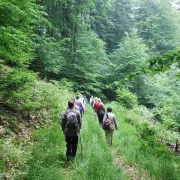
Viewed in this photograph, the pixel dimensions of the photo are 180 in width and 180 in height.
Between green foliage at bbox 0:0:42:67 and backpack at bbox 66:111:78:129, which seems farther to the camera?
green foliage at bbox 0:0:42:67

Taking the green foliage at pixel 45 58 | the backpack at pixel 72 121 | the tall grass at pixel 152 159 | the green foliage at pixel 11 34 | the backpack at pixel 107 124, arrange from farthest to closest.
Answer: the green foliage at pixel 45 58 < the backpack at pixel 107 124 < the green foliage at pixel 11 34 < the backpack at pixel 72 121 < the tall grass at pixel 152 159

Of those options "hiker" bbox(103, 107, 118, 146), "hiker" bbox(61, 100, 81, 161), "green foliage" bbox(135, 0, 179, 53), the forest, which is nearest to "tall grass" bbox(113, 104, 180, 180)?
the forest

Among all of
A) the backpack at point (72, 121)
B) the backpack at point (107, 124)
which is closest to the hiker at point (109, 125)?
the backpack at point (107, 124)

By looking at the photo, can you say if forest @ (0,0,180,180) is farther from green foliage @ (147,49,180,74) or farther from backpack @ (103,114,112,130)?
backpack @ (103,114,112,130)

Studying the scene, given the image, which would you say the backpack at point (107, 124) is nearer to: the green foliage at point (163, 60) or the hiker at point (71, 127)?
the hiker at point (71, 127)

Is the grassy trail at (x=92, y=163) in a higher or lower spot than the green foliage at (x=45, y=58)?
lower

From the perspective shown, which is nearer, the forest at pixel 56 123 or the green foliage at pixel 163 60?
the green foliage at pixel 163 60

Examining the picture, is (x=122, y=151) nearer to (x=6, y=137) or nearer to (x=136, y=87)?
(x=6, y=137)

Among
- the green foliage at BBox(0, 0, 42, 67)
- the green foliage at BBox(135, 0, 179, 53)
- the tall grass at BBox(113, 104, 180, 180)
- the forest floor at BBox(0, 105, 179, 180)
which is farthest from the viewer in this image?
the green foliage at BBox(135, 0, 179, 53)

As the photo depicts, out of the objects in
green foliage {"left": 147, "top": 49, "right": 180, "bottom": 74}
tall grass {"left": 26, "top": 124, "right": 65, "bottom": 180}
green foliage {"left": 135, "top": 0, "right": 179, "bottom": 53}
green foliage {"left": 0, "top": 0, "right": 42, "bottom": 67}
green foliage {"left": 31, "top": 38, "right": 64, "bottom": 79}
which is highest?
green foliage {"left": 135, "top": 0, "right": 179, "bottom": 53}

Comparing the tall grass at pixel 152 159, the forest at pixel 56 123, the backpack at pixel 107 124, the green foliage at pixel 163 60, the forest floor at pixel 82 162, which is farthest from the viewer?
the backpack at pixel 107 124

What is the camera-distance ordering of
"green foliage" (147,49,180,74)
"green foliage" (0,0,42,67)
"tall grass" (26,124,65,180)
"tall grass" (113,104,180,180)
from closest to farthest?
"green foliage" (147,49,180,74)
"tall grass" (26,124,65,180)
"tall grass" (113,104,180,180)
"green foliage" (0,0,42,67)

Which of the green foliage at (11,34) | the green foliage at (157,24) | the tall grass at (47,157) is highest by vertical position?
the green foliage at (157,24)

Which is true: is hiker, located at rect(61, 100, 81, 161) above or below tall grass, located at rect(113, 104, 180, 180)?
above
